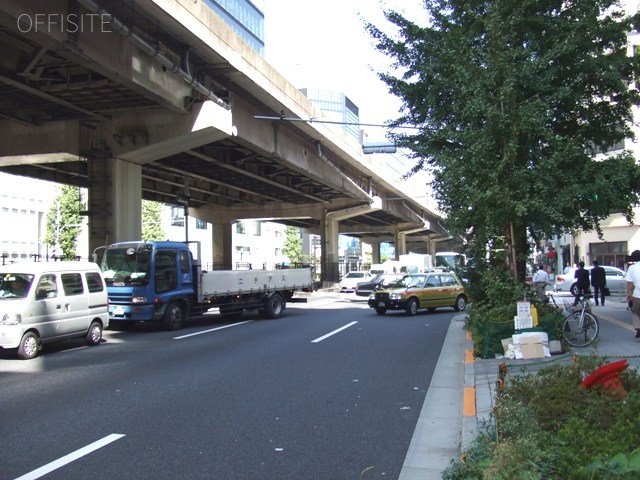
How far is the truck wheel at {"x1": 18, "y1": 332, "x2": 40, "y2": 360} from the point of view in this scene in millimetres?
11320

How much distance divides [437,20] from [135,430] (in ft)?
38.5

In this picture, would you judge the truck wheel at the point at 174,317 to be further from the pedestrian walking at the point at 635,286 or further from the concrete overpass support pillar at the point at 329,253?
the concrete overpass support pillar at the point at 329,253

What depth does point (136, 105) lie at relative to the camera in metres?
20.7

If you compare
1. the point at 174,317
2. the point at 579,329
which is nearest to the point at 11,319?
the point at 174,317

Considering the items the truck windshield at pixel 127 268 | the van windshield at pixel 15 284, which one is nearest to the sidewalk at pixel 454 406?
the van windshield at pixel 15 284

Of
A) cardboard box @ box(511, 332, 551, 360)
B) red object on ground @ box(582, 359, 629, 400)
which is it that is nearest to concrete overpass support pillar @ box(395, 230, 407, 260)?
cardboard box @ box(511, 332, 551, 360)

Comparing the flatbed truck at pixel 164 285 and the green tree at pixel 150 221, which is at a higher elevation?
the green tree at pixel 150 221

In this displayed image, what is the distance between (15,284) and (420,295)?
48.0ft

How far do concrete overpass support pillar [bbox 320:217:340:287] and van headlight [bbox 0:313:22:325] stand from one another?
40.9 metres

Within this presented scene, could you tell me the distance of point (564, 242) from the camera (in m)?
66.3

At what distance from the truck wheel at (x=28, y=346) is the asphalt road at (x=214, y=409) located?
0.18m

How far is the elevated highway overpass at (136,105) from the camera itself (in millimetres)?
14914

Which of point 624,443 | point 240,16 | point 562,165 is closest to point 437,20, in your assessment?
point 562,165

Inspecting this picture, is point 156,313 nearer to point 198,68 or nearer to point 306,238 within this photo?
point 198,68
